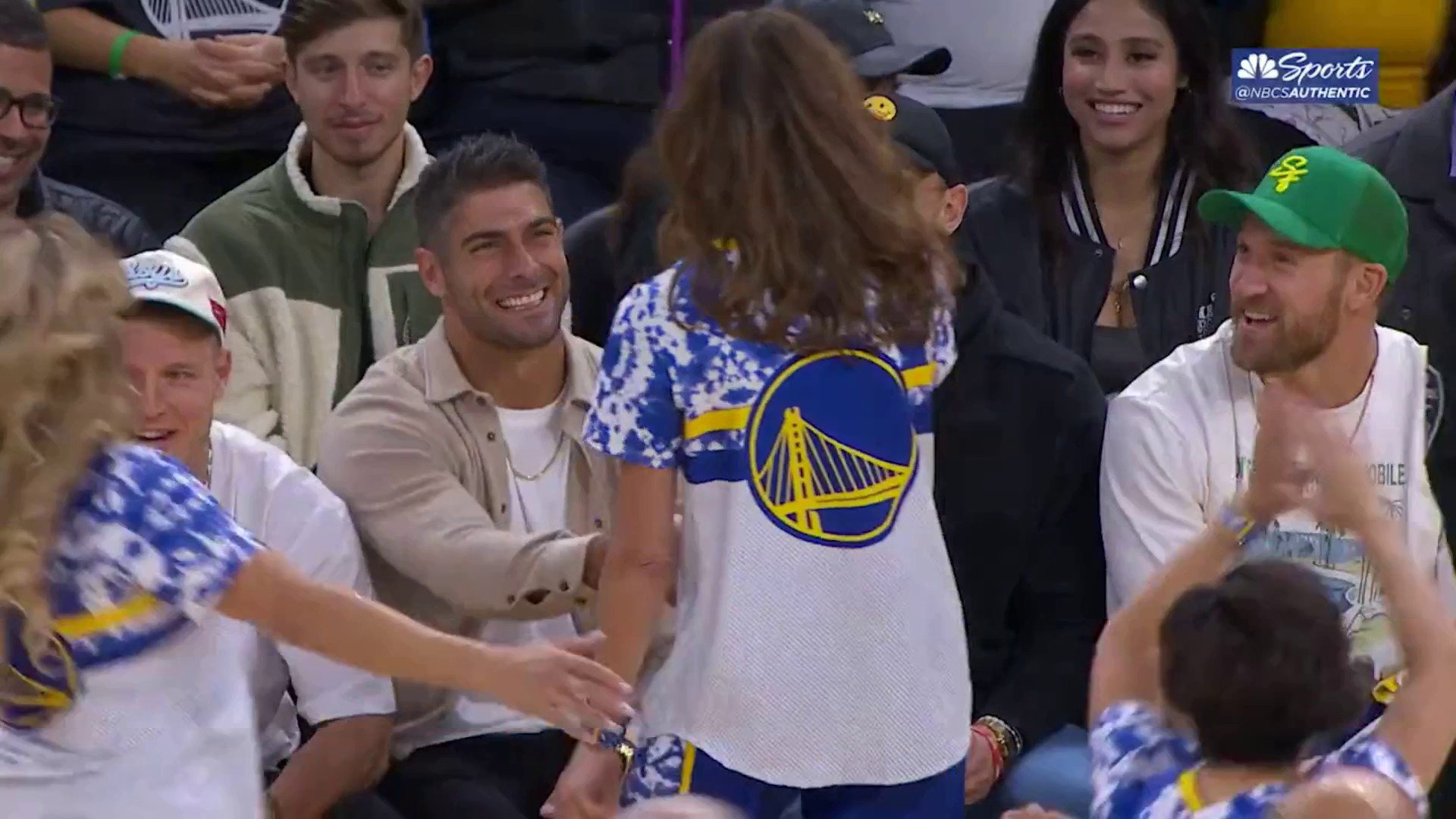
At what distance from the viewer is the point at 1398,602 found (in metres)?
2.15

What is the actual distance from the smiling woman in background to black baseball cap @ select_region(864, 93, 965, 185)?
0.61 meters

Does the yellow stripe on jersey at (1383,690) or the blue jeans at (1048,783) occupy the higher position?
the yellow stripe on jersey at (1383,690)

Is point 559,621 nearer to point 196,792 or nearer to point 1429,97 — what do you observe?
point 196,792

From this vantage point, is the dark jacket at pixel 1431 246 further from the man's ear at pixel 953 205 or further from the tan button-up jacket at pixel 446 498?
the tan button-up jacket at pixel 446 498

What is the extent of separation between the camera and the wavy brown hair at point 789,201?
7.80 feet

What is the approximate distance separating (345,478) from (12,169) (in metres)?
0.86

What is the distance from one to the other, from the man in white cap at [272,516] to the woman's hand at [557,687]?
0.76 meters

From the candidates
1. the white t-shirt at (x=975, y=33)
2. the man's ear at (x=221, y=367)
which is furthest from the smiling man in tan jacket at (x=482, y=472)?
the white t-shirt at (x=975, y=33)

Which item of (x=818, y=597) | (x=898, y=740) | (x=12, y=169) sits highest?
(x=12, y=169)

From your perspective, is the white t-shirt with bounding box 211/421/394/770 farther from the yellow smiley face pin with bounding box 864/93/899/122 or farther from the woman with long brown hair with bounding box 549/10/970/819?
the yellow smiley face pin with bounding box 864/93/899/122

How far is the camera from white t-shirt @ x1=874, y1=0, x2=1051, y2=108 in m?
4.30

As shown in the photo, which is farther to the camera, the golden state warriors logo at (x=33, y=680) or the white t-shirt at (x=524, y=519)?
the white t-shirt at (x=524, y=519)

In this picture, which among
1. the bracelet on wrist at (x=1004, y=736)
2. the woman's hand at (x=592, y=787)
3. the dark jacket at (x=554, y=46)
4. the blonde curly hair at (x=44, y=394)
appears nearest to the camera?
the blonde curly hair at (x=44, y=394)

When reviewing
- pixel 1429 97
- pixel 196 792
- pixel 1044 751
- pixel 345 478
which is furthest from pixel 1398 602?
pixel 1429 97
